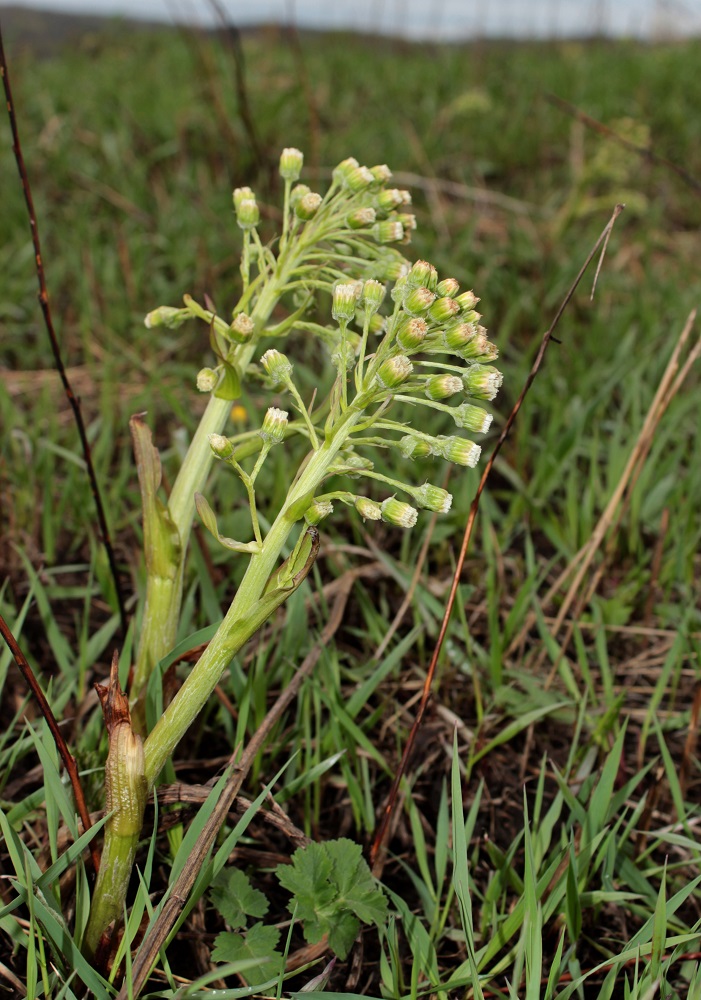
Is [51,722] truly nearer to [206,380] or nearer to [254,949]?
[254,949]

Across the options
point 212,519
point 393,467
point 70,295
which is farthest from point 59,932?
point 70,295

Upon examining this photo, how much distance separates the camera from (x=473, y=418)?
1.59 metres

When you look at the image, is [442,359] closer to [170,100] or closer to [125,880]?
[125,880]

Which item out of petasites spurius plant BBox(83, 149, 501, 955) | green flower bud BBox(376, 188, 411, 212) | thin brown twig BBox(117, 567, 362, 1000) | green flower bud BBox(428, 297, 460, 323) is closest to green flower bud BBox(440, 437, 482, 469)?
petasites spurius plant BBox(83, 149, 501, 955)

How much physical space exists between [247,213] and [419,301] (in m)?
0.53

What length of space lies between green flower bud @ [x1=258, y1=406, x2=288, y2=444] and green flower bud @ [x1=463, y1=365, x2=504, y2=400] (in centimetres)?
33

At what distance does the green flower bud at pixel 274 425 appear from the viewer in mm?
1562

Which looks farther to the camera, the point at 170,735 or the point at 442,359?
the point at 442,359

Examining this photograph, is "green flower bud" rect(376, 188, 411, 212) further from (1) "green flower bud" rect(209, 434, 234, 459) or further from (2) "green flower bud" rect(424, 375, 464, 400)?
(1) "green flower bud" rect(209, 434, 234, 459)

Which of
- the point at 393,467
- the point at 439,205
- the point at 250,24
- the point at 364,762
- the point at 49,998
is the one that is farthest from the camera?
the point at 250,24

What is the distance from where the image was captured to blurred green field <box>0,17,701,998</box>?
2143 mm

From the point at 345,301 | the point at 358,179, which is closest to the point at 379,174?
the point at 358,179

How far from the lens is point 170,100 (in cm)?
638

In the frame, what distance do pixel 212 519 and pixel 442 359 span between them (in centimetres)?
214
